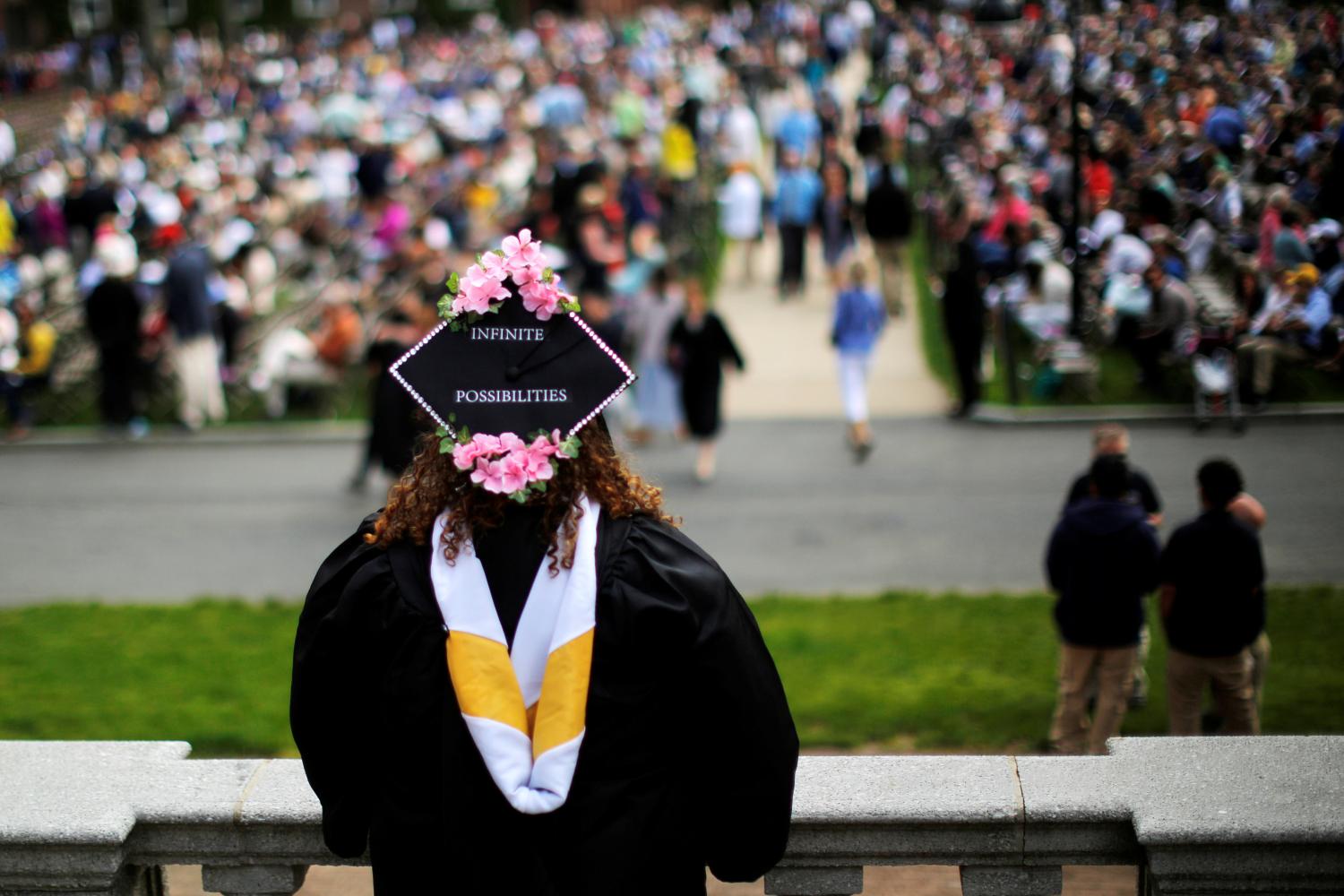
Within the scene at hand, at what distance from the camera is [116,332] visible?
50.7 feet

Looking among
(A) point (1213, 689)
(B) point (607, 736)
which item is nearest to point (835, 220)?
(A) point (1213, 689)

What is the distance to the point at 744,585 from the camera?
1050 centimetres

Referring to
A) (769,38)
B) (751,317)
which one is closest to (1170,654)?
(751,317)

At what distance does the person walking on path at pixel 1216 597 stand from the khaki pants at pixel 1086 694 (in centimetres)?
32

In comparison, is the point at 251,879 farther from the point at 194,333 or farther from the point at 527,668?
the point at 194,333

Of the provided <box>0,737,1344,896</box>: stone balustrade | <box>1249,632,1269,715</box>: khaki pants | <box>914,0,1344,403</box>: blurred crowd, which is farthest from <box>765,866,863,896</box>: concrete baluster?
<box>914,0,1344,403</box>: blurred crowd

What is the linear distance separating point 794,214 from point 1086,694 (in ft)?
42.8

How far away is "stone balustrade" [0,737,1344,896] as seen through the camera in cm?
325

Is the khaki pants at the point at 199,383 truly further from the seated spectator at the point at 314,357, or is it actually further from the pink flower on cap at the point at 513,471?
the pink flower on cap at the point at 513,471

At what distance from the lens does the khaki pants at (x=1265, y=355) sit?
11.6 m

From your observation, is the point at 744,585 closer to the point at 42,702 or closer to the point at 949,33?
the point at 42,702

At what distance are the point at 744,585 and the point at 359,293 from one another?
33.2 ft

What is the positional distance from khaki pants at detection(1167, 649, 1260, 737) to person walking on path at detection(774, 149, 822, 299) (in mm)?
13215

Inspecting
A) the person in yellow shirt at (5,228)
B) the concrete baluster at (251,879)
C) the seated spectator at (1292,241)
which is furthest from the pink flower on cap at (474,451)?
the person in yellow shirt at (5,228)
